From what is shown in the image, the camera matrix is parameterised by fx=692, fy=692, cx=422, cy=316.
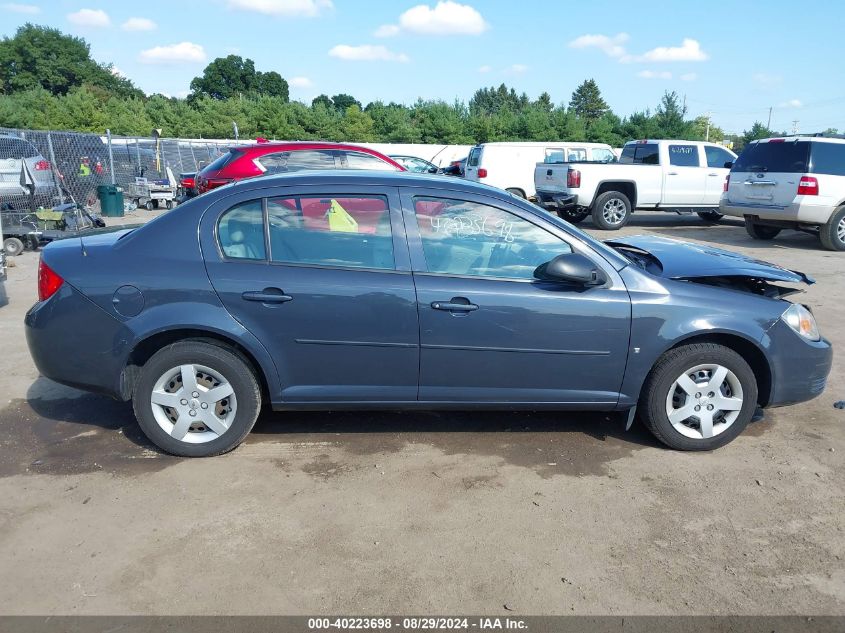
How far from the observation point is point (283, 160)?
37.0 ft

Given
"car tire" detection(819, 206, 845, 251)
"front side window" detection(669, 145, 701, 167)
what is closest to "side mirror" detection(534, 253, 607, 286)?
"car tire" detection(819, 206, 845, 251)

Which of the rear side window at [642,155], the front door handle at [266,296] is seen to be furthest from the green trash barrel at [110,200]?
the front door handle at [266,296]

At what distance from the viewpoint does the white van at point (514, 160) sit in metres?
19.5

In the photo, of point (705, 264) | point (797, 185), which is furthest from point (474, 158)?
point (705, 264)

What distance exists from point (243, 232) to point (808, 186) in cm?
1124

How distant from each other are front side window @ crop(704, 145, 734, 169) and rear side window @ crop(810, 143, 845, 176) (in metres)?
4.13

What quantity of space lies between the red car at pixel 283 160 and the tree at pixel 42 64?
77.9m

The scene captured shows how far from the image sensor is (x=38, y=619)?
8.89 ft

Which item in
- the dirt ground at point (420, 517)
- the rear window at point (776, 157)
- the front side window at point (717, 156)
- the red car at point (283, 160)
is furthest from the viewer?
the front side window at point (717, 156)

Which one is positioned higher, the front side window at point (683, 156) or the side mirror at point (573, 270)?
the front side window at point (683, 156)

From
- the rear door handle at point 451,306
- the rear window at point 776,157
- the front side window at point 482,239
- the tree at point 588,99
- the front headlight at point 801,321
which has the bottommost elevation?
Answer: the front headlight at point 801,321

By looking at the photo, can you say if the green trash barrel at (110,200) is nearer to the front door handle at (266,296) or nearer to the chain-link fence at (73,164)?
the chain-link fence at (73,164)

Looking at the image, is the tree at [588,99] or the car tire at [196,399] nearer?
the car tire at [196,399]

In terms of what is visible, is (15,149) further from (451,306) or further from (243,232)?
(451,306)
